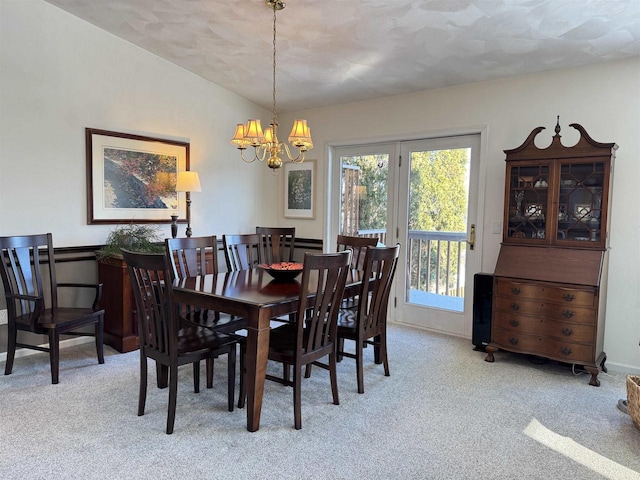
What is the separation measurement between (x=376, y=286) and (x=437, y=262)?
1.66 meters

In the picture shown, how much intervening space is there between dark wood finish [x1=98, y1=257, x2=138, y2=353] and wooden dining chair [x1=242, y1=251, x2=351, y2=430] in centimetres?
169

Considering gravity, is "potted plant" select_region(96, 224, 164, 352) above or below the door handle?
below

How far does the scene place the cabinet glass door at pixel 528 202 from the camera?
3523mm

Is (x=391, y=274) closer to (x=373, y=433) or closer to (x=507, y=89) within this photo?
(x=373, y=433)

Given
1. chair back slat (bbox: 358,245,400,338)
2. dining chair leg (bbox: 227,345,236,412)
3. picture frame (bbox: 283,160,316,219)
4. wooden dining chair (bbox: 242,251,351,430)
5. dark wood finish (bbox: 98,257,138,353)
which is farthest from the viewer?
picture frame (bbox: 283,160,316,219)

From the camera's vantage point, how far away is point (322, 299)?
2.56 m

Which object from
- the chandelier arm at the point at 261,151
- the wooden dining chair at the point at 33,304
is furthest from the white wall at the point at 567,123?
the wooden dining chair at the point at 33,304

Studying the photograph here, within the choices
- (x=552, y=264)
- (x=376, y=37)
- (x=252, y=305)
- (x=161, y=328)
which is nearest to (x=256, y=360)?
(x=252, y=305)

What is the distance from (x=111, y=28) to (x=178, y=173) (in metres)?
1.41

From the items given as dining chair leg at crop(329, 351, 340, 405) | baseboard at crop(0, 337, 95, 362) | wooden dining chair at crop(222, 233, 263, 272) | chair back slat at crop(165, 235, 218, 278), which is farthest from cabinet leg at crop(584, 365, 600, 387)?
baseboard at crop(0, 337, 95, 362)

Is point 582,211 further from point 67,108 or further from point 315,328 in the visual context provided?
point 67,108

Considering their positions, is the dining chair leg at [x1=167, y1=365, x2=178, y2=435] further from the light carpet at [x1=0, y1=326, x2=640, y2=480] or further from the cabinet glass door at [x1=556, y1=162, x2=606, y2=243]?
the cabinet glass door at [x1=556, y1=162, x2=606, y2=243]

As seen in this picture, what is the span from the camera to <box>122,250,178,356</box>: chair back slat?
233cm

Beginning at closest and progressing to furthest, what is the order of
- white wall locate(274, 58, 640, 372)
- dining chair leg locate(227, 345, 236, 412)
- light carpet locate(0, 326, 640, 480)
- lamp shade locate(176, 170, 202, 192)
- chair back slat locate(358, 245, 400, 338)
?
1. light carpet locate(0, 326, 640, 480)
2. dining chair leg locate(227, 345, 236, 412)
3. chair back slat locate(358, 245, 400, 338)
4. white wall locate(274, 58, 640, 372)
5. lamp shade locate(176, 170, 202, 192)
